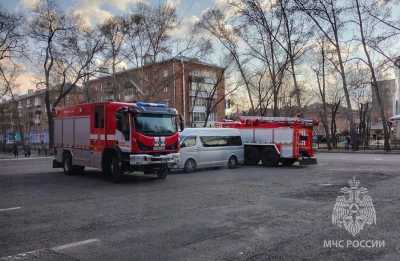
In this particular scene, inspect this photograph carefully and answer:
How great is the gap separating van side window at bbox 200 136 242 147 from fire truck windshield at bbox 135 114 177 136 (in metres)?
4.28

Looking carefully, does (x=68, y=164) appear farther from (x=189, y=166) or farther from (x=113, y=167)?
(x=189, y=166)

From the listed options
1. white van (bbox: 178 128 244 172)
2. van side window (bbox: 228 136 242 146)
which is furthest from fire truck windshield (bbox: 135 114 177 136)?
van side window (bbox: 228 136 242 146)

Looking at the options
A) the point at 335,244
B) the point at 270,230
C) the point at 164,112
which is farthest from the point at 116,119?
the point at 335,244

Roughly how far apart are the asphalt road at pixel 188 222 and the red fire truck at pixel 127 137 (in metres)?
1.40

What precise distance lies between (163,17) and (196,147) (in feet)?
84.6

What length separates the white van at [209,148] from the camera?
19.3 meters

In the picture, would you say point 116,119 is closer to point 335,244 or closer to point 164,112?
point 164,112

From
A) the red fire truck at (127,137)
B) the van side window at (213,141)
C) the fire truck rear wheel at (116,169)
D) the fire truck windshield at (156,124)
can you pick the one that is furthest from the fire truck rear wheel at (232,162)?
the fire truck rear wheel at (116,169)

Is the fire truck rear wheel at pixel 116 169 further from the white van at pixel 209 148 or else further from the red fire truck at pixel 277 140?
the red fire truck at pixel 277 140

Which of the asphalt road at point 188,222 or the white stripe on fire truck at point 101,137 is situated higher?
the white stripe on fire truck at point 101,137

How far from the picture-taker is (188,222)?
26.1 feet

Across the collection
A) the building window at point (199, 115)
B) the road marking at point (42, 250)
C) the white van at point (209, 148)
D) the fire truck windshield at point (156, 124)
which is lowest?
the road marking at point (42, 250)

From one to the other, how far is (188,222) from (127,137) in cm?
734

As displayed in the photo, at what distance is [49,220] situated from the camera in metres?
8.36
